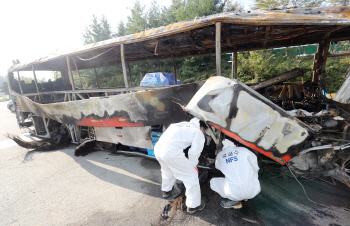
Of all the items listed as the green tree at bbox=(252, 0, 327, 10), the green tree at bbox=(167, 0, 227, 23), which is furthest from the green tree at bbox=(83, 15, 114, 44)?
the green tree at bbox=(252, 0, 327, 10)

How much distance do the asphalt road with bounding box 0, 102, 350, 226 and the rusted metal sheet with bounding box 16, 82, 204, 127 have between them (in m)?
1.15

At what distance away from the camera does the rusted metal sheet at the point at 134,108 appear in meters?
2.94

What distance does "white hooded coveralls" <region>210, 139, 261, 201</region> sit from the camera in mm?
2238

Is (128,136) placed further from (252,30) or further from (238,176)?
(252,30)

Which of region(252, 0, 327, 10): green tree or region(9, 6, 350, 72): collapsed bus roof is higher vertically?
region(252, 0, 327, 10): green tree

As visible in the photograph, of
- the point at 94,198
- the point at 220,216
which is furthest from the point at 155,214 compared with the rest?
the point at 94,198

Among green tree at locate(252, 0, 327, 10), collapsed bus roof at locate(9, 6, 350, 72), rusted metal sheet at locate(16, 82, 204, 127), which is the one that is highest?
green tree at locate(252, 0, 327, 10)

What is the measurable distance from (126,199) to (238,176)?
6.30 ft

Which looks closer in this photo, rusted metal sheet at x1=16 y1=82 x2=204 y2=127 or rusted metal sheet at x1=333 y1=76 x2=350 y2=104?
rusted metal sheet at x1=333 y1=76 x2=350 y2=104

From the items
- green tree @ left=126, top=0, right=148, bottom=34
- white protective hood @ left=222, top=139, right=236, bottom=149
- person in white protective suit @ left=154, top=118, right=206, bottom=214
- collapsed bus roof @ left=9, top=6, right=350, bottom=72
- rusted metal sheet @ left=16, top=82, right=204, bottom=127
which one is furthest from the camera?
green tree @ left=126, top=0, right=148, bottom=34

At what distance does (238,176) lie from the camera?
2.26 m

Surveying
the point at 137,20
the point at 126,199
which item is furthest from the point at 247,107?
the point at 137,20

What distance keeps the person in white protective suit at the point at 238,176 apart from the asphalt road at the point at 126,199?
238 millimetres

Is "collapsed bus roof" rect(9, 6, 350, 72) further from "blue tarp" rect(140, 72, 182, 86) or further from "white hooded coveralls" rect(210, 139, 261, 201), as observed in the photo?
"blue tarp" rect(140, 72, 182, 86)
